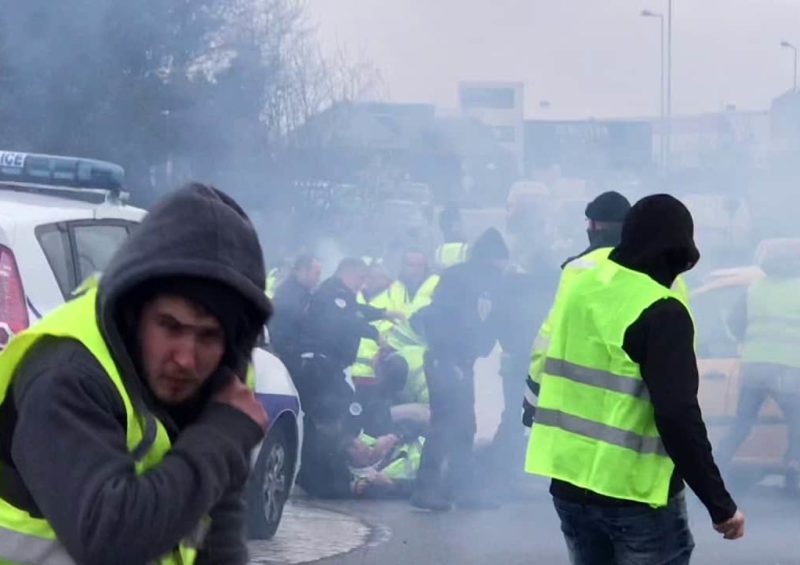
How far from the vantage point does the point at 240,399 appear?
1.91 metres

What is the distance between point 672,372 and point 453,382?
5.03m

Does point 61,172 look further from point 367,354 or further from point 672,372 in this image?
point 367,354

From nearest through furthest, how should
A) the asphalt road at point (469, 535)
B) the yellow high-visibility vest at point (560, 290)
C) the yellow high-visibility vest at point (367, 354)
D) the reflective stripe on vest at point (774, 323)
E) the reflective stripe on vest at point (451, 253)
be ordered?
the yellow high-visibility vest at point (560, 290) < the asphalt road at point (469, 535) < the reflective stripe on vest at point (774, 323) < the yellow high-visibility vest at point (367, 354) < the reflective stripe on vest at point (451, 253)

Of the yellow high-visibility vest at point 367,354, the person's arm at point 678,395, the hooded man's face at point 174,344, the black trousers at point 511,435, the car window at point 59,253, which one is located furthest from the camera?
the yellow high-visibility vest at point 367,354

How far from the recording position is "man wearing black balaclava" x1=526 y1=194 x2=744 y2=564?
153 inches

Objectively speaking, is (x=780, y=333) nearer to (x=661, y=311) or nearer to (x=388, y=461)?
(x=388, y=461)

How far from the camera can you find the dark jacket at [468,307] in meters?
8.87

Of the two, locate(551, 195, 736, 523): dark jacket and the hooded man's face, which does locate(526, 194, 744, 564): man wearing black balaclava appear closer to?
locate(551, 195, 736, 523): dark jacket

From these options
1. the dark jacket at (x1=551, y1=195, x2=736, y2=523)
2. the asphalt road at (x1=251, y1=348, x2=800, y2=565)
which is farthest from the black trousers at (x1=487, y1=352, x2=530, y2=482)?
the dark jacket at (x1=551, y1=195, x2=736, y2=523)

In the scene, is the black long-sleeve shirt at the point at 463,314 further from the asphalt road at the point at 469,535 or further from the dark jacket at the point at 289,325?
the asphalt road at the point at 469,535

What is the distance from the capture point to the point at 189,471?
177 centimetres

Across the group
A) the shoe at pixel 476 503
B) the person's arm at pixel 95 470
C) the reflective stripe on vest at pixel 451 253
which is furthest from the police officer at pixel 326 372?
the person's arm at pixel 95 470

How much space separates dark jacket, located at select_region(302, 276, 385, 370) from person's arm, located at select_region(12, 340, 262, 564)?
6.94 m

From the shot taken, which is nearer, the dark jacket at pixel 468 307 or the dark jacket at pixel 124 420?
the dark jacket at pixel 124 420
